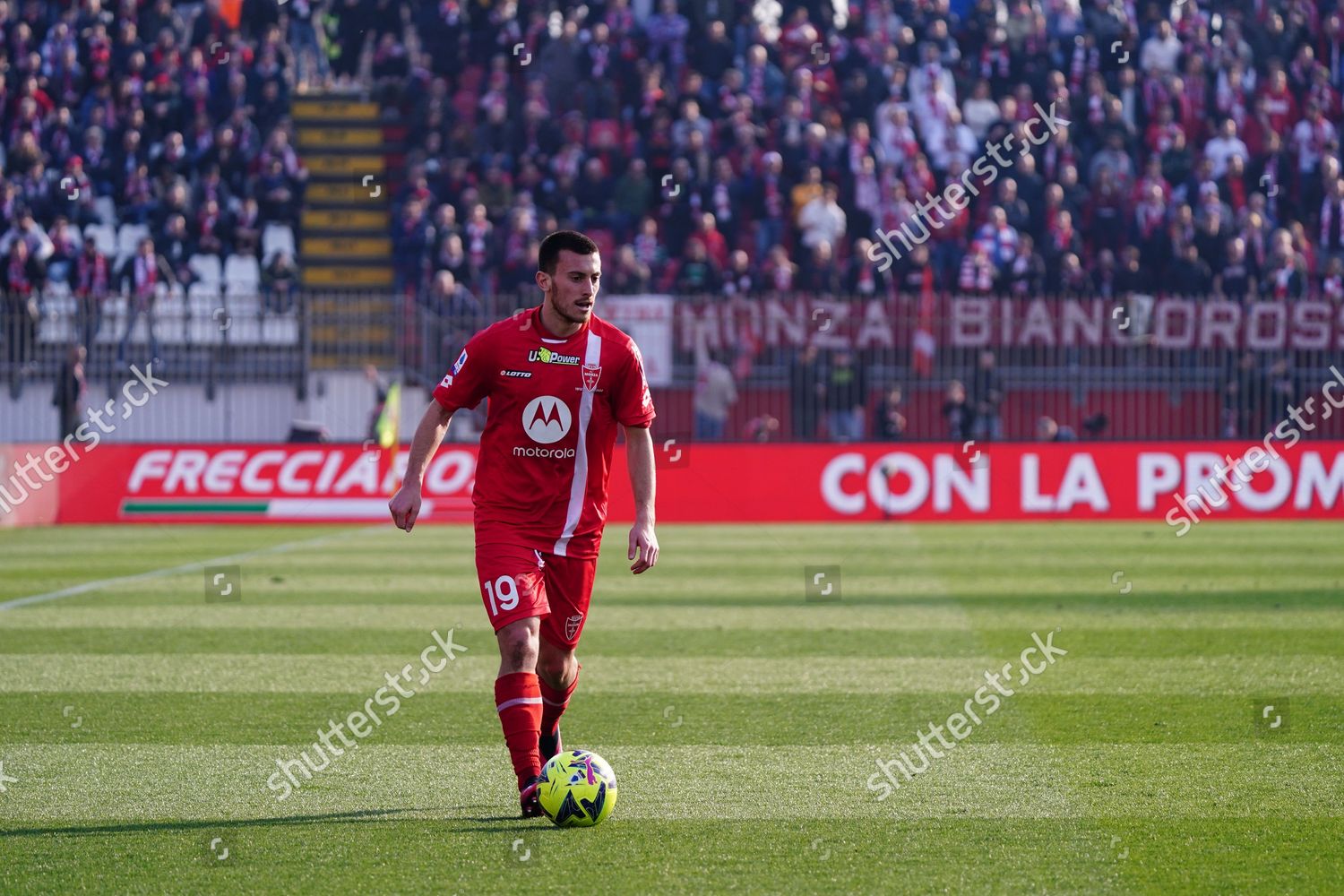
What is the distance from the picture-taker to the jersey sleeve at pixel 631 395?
654 centimetres

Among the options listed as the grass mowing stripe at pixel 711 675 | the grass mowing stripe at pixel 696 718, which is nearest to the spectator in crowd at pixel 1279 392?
the grass mowing stripe at pixel 711 675

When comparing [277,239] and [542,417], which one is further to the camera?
[277,239]

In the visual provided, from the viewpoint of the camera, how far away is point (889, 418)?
23609 mm

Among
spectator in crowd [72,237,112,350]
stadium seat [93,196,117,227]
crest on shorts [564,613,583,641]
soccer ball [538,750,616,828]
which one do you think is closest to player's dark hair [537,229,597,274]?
crest on shorts [564,613,583,641]

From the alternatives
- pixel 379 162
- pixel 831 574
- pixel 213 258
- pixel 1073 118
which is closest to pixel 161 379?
pixel 213 258

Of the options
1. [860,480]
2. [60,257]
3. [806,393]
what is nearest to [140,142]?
[60,257]

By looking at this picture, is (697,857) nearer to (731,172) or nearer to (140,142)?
(731,172)

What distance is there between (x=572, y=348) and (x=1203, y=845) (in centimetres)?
285

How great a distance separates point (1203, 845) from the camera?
5.78 metres

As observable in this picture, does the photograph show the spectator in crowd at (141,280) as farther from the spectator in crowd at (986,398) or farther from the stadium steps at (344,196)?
the spectator in crowd at (986,398)

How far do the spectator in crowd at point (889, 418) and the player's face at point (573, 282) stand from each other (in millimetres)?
17386

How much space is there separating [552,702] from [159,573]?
33.1 feet

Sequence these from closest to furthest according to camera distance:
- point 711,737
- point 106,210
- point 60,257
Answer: point 711,737
point 60,257
point 106,210

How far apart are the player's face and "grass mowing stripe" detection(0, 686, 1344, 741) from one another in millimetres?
2327
